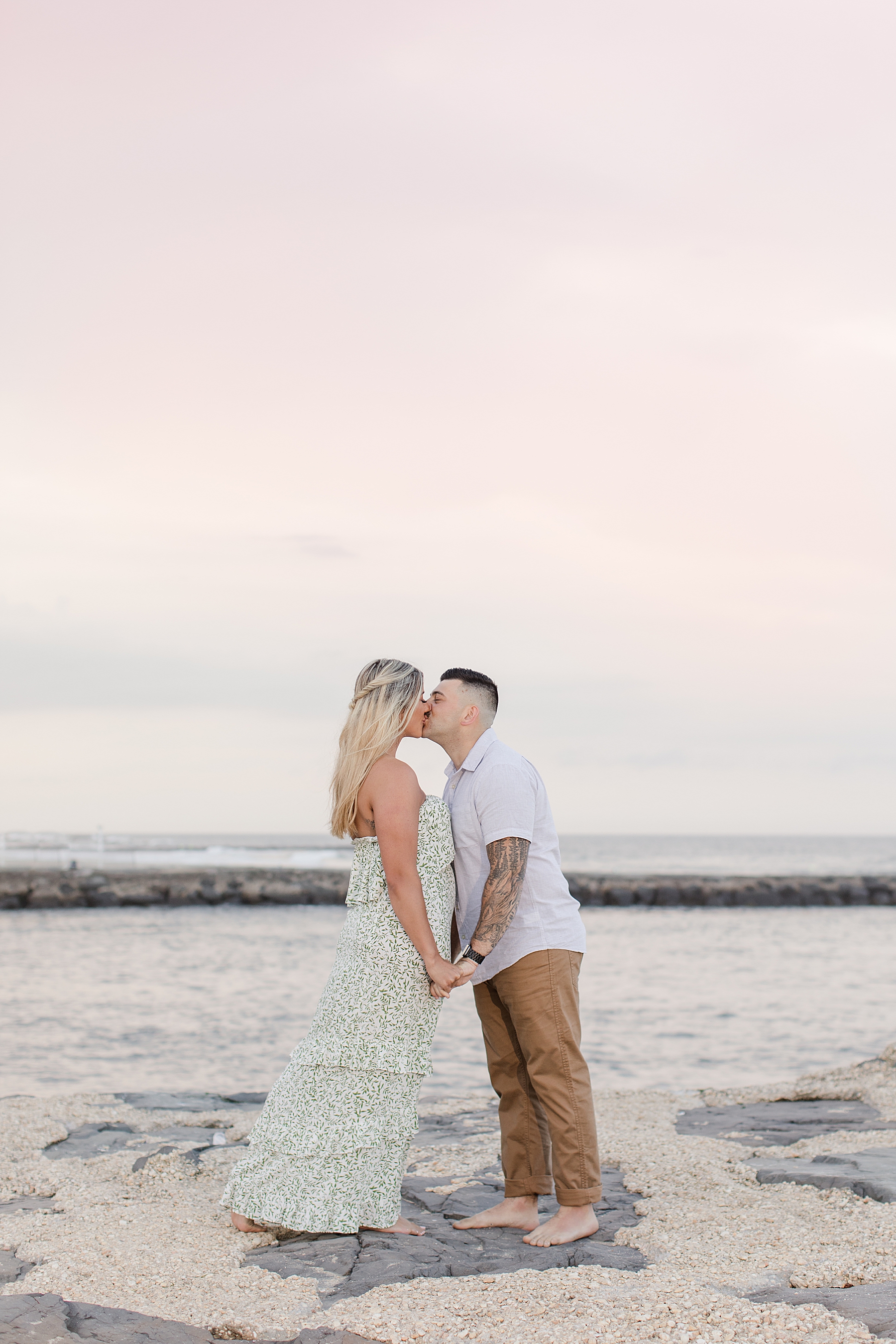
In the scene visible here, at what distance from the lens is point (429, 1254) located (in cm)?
325

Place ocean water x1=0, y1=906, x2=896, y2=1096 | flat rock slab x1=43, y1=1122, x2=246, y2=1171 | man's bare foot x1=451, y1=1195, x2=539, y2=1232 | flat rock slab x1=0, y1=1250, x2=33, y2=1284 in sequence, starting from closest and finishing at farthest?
1. flat rock slab x1=0, y1=1250, x2=33, y2=1284
2. man's bare foot x1=451, y1=1195, x2=539, y2=1232
3. flat rock slab x1=43, y1=1122, x2=246, y2=1171
4. ocean water x1=0, y1=906, x2=896, y2=1096

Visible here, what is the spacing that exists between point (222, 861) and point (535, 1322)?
1632 inches

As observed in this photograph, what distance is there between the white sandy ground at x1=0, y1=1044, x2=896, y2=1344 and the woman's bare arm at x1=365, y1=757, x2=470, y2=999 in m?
0.89

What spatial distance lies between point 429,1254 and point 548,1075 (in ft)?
2.09

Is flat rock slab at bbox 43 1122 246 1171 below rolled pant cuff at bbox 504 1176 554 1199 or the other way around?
below

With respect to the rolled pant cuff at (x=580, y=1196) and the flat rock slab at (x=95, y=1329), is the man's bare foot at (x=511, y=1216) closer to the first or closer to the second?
the rolled pant cuff at (x=580, y=1196)

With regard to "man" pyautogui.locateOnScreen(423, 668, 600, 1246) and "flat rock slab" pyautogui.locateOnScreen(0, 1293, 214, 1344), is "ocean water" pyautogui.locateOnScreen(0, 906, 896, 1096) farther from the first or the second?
"flat rock slab" pyautogui.locateOnScreen(0, 1293, 214, 1344)

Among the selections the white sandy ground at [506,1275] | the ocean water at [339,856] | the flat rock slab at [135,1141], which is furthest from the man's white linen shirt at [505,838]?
the ocean water at [339,856]

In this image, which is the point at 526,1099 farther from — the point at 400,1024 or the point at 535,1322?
the point at 535,1322

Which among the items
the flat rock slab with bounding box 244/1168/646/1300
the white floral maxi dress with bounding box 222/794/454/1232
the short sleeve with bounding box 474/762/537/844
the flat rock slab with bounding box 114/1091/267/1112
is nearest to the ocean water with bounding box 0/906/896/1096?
the flat rock slab with bounding box 114/1091/267/1112

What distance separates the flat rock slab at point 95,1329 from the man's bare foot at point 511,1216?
1.02 m

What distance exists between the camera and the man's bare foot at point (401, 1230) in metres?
3.46

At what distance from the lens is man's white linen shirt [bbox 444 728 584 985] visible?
3.46 meters

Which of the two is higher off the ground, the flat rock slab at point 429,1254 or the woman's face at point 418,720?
the woman's face at point 418,720
